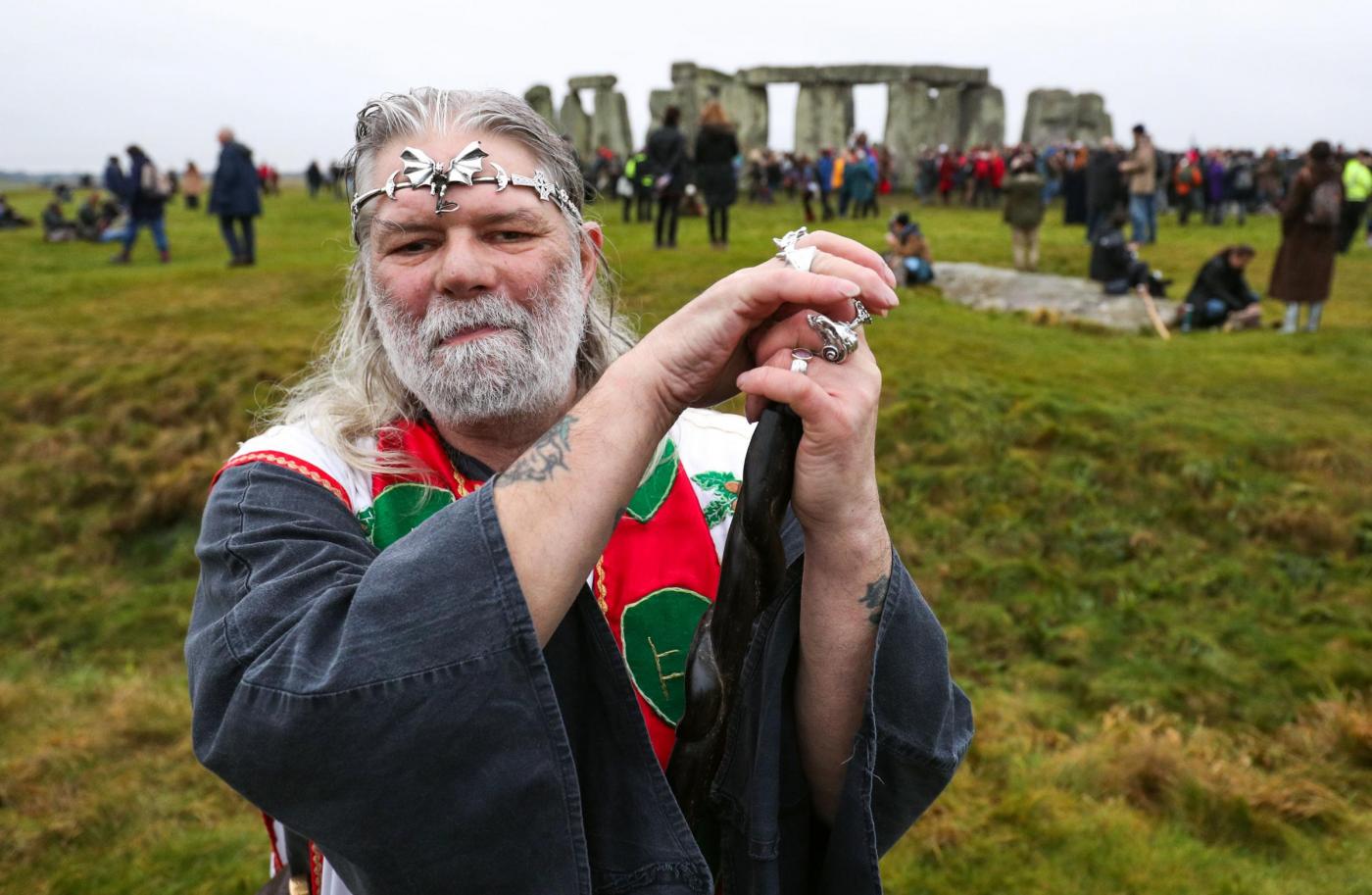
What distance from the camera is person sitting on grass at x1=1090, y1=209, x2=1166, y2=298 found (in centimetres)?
1176

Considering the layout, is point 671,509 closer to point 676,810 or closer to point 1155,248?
point 676,810

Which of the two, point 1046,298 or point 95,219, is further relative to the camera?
point 95,219

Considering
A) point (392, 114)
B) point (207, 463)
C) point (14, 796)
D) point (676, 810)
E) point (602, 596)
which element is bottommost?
point (14, 796)

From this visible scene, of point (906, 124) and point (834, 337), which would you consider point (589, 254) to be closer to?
point (834, 337)

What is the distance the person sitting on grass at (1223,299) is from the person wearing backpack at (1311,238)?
0.30m

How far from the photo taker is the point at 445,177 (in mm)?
1656

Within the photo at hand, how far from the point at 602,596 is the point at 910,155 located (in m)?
29.5

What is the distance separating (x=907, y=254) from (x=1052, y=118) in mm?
20968

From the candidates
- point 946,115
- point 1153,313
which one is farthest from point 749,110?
point 1153,313

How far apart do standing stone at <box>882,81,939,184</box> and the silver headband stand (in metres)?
29.0

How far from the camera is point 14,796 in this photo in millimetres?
3943

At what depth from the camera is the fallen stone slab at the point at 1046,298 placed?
35.4 ft

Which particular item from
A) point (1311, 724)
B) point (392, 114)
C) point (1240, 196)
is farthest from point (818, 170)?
point (392, 114)

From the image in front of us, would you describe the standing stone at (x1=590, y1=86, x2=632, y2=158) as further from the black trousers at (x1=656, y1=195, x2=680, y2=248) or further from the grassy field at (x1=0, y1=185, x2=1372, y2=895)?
the grassy field at (x1=0, y1=185, x2=1372, y2=895)
